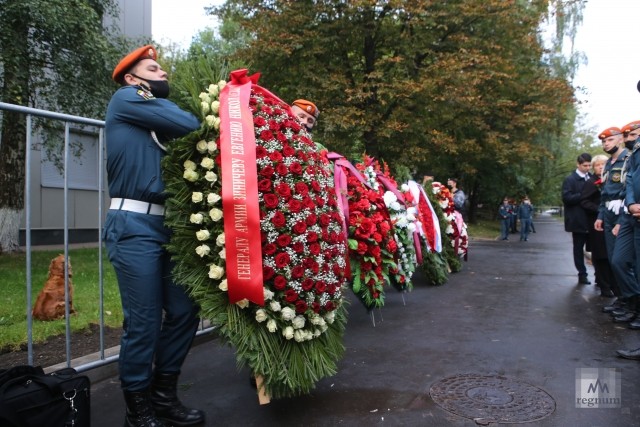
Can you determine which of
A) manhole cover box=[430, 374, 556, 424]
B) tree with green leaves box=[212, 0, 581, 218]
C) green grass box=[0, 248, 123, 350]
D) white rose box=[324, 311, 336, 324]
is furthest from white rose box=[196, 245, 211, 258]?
tree with green leaves box=[212, 0, 581, 218]

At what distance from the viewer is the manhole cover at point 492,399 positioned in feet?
9.69

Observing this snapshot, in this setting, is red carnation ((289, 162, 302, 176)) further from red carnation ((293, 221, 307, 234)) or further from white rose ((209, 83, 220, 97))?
white rose ((209, 83, 220, 97))

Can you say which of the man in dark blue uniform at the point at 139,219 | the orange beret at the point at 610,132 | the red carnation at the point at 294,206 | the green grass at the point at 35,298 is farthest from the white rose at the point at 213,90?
the orange beret at the point at 610,132

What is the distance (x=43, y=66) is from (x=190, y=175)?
987cm

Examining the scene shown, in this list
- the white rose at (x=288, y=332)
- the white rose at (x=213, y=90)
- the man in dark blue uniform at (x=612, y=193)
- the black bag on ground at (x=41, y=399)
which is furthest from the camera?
the man in dark blue uniform at (x=612, y=193)

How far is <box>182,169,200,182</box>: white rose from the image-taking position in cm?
267

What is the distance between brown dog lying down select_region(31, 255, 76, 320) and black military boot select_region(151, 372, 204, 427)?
2.92 metres

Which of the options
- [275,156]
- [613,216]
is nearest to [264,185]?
[275,156]

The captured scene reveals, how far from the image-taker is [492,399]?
10.5ft

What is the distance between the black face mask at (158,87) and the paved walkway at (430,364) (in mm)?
1914

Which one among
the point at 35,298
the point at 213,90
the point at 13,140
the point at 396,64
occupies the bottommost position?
the point at 35,298

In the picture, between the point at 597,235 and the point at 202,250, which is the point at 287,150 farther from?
the point at 597,235

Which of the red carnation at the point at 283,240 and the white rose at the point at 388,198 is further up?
the white rose at the point at 388,198

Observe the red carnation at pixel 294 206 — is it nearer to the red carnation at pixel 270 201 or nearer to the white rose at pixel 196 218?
the red carnation at pixel 270 201
